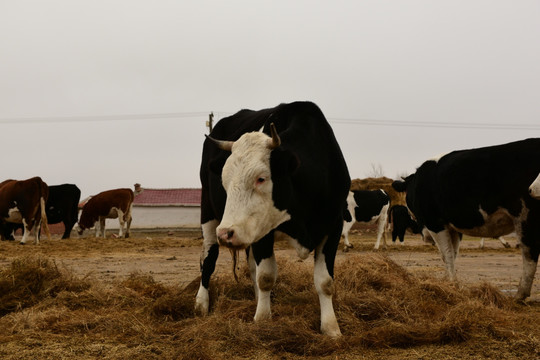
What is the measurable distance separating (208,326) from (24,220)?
18.5m

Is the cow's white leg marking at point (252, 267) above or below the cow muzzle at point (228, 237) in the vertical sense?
below

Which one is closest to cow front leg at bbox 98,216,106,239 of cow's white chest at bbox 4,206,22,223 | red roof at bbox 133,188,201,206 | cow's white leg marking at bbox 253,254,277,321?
cow's white chest at bbox 4,206,22,223

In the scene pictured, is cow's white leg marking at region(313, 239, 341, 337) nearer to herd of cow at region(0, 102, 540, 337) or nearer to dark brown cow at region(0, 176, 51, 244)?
herd of cow at region(0, 102, 540, 337)

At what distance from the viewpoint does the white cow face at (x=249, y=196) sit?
472 cm

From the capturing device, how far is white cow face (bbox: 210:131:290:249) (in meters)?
4.72

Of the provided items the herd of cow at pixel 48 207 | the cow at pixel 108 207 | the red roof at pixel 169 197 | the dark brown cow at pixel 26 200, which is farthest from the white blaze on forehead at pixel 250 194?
the red roof at pixel 169 197

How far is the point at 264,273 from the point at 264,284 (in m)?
0.12

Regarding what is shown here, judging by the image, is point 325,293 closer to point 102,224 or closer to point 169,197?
point 102,224

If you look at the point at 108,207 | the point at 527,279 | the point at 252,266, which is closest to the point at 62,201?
the point at 108,207

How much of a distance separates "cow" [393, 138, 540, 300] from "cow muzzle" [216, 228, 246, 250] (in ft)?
15.8

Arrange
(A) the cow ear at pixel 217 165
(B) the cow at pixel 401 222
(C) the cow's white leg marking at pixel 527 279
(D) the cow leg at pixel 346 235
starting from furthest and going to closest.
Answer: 1. (B) the cow at pixel 401 222
2. (D) the cow leg at pixel 346 235
3. (C) the cow's white leg marking at pixel 527 279
4. (A) the cow ear at pixel 217 165

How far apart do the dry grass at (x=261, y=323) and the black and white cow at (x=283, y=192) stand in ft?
1.31

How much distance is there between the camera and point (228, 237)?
4617 millimetres

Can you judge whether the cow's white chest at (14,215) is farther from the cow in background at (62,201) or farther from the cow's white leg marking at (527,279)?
the cow's white leg marking at (527,279)
